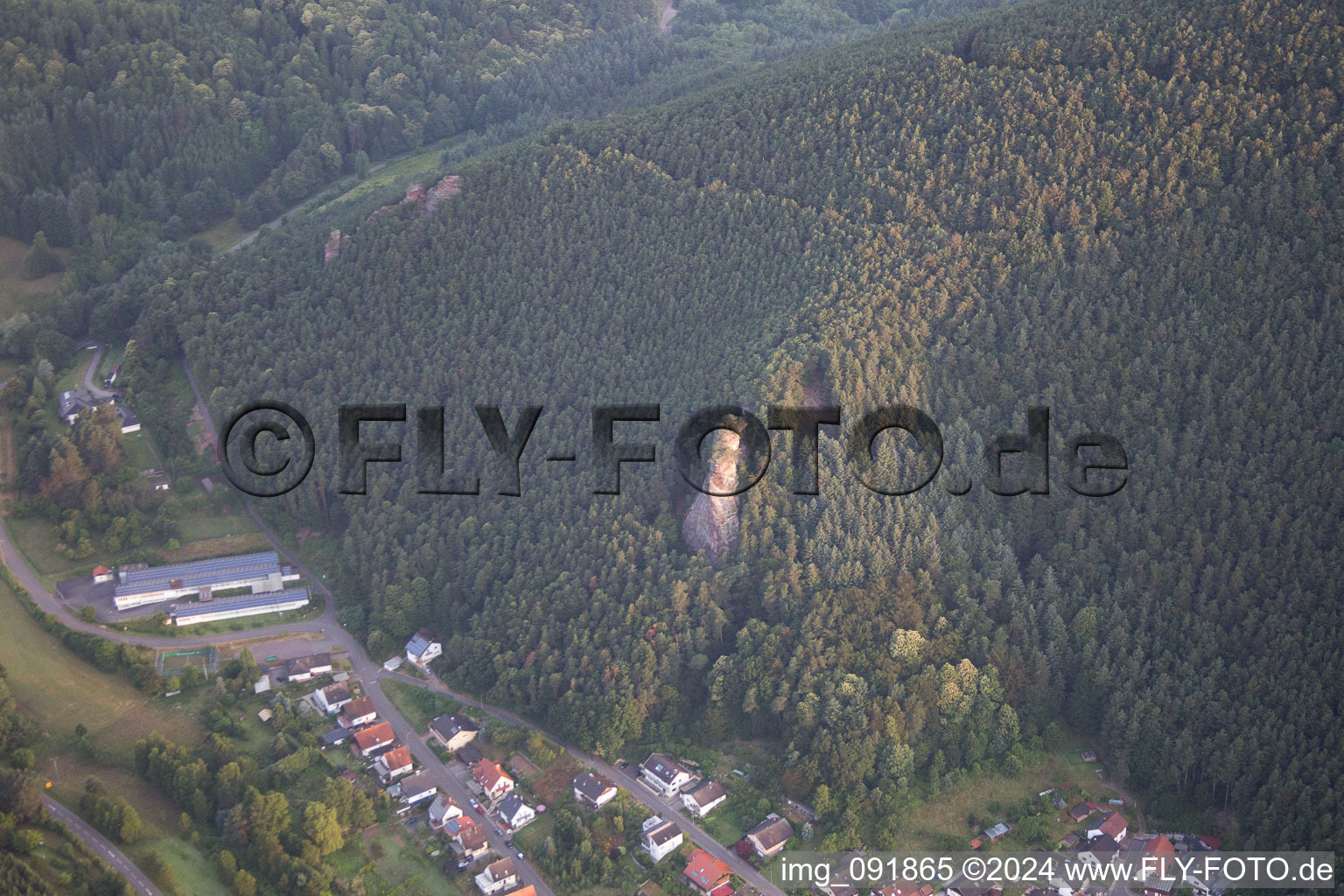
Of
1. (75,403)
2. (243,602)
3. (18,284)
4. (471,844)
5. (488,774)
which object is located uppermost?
(18,284)

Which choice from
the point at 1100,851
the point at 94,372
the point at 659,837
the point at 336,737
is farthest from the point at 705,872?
the point at 94,372

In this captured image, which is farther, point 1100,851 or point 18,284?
point 18,284

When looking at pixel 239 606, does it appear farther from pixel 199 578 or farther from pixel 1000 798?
pixel 1000 798

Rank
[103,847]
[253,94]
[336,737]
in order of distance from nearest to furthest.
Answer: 1. [103,847]
2. [336,737]
3. [253,94]

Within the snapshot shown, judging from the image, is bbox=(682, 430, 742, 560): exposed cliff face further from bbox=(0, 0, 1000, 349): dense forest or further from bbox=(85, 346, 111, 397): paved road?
bbox=(0, 0, 1000, 349): dense forest

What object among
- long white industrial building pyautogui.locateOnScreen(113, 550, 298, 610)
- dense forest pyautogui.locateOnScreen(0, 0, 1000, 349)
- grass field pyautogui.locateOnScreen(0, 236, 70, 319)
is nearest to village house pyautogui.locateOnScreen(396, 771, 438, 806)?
long white industrial building pyautogui.locateOnScreen(113, 550, 298, 610)

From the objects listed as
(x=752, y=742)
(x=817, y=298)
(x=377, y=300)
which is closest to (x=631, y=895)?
(x=752, y=742)

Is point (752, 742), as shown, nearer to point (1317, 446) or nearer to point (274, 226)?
point (1317, 446)
